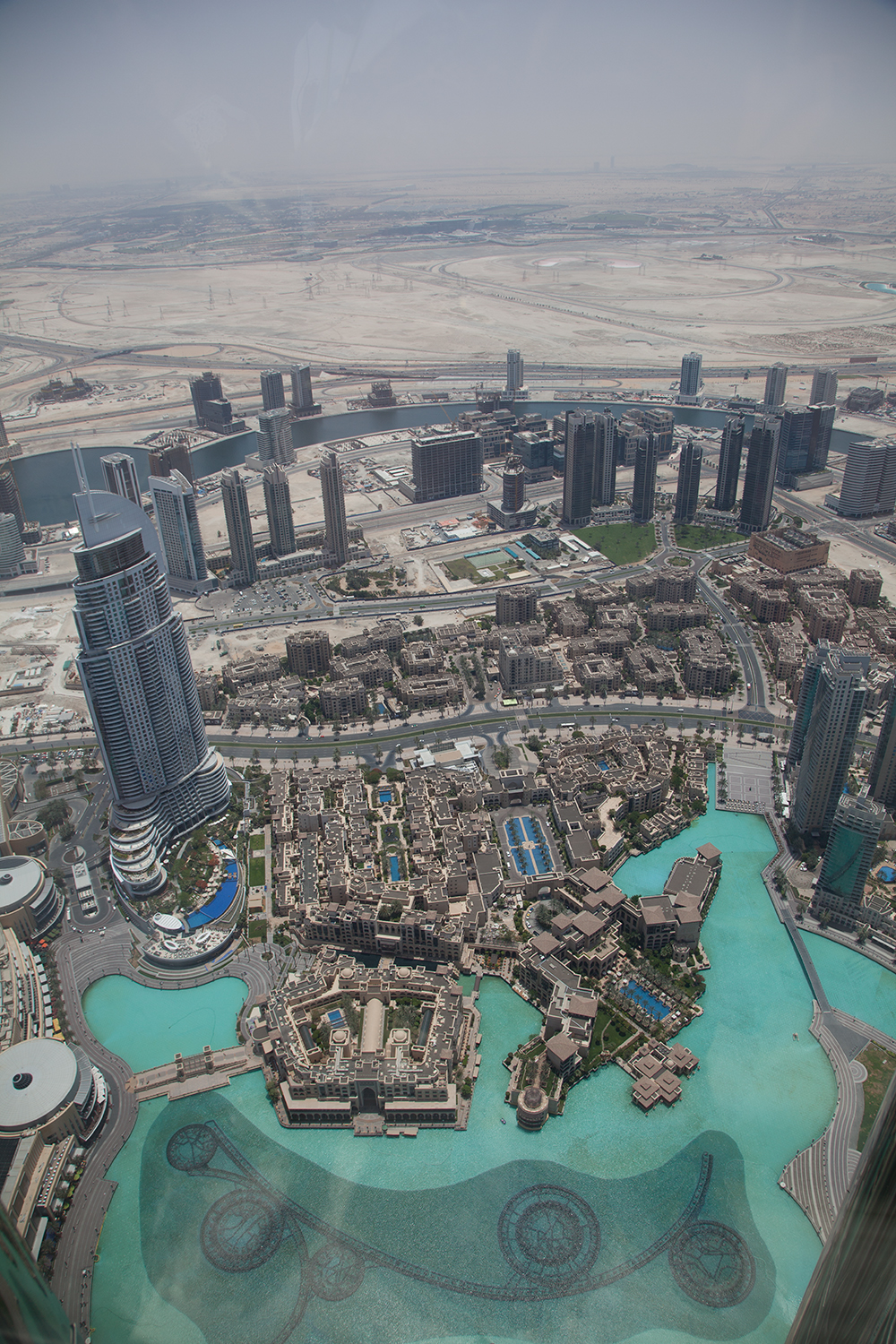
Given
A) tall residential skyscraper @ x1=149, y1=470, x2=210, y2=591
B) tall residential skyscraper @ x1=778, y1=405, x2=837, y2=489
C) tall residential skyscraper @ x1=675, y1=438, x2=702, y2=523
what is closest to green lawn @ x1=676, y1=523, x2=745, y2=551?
tall residential skyscraper @ x1=675, y1=438, x2=702, y2=523

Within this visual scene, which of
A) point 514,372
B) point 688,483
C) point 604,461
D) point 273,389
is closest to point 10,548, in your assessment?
point 273,389

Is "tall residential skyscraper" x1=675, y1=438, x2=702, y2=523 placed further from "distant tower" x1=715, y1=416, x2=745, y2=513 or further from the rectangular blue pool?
the rectangular blue pool

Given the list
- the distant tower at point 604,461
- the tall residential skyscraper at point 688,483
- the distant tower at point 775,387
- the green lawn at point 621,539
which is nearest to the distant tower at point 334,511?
the green lawn at point 621,539

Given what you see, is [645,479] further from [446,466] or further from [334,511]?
[334,511]

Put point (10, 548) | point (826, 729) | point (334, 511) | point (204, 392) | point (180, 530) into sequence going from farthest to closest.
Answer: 1. point (204, 392)
2. point (334, 511)
3. point (10, 548)
4. point (180, 530)
5. point (826, 729)

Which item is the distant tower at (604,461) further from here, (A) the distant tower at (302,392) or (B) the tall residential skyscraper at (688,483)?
(A) the distant tower at (302,392)

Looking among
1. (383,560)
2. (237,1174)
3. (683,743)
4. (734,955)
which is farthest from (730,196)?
(237,1174)
